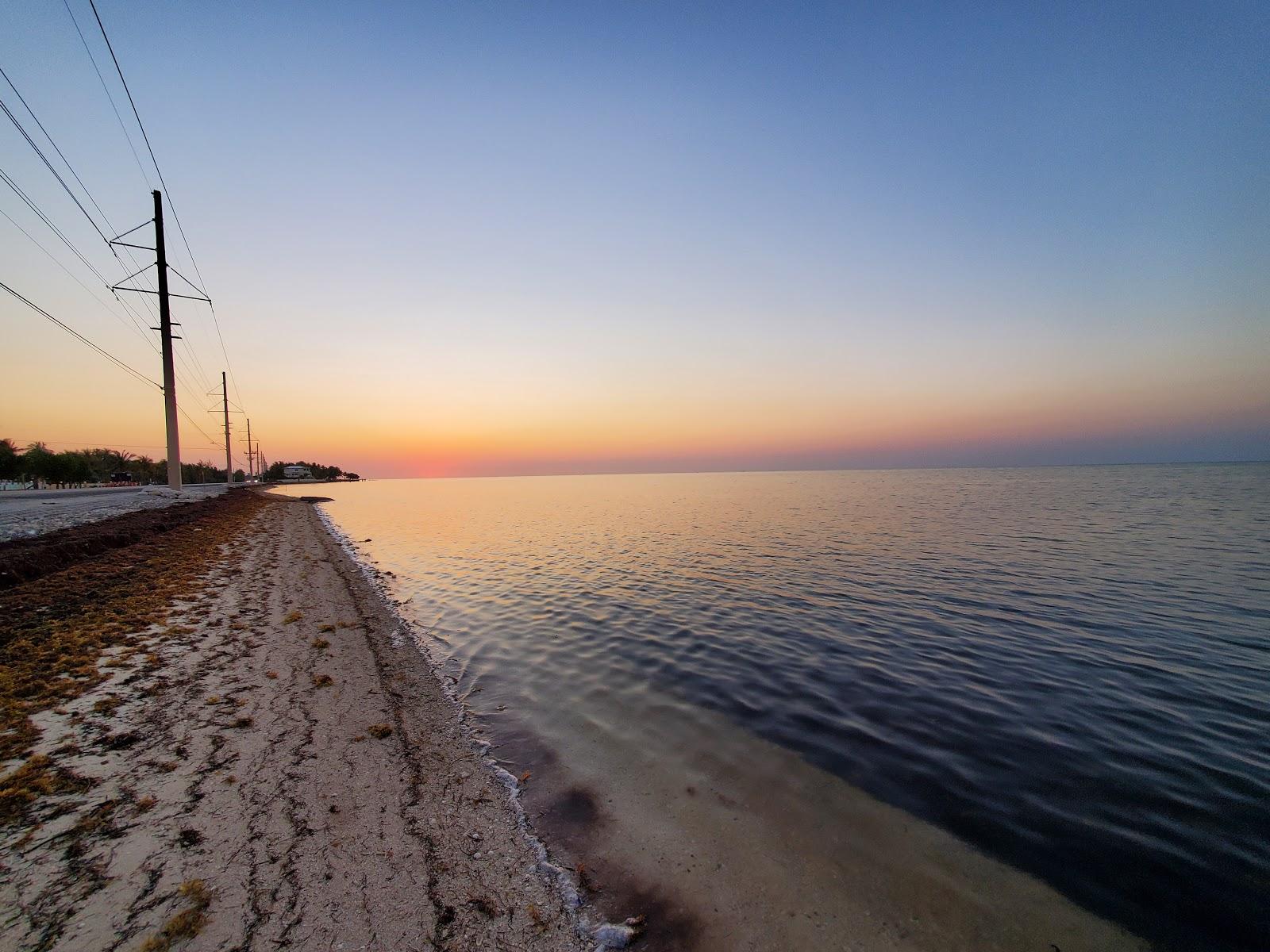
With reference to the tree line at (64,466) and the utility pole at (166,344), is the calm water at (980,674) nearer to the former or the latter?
the utility pole at (166,344)

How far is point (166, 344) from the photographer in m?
35.2

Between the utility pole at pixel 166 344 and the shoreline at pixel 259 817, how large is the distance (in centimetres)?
3243

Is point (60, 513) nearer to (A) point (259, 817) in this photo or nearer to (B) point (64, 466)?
(A) point (259, 817)

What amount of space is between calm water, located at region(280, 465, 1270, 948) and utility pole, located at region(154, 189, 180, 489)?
2375cm

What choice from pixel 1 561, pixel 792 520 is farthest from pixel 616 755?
pixel 792 520

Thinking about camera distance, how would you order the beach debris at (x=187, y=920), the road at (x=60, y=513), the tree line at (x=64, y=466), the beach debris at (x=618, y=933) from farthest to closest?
1. the tree line at (x=64, y=466)
2. the road at (x=60, y=513)
3. the beach debris at (x=618, y=933)
4. the beach debris at (x=187, y=920)

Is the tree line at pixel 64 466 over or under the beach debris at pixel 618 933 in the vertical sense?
over

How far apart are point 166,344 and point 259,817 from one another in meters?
45.3

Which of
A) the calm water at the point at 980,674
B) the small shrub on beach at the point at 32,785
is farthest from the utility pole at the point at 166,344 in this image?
the small shrub on beach at the point at 32,785

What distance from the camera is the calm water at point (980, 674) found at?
5832 millimetres

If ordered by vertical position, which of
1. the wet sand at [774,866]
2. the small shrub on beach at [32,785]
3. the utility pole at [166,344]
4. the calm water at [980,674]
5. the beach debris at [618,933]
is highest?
the utility pole at [166,344]

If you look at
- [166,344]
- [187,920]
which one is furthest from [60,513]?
[187,920]

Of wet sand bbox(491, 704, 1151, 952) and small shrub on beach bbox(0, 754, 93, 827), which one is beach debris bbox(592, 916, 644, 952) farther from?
small shrub on beach bbox(0, 754, 93, 827)

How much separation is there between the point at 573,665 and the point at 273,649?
6.82 m
